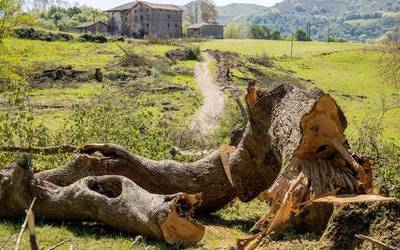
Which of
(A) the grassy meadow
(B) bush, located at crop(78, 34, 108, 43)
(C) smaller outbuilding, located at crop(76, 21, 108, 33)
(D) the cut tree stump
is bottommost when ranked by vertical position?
(A) the grassy meadow

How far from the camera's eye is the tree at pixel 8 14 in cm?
2794

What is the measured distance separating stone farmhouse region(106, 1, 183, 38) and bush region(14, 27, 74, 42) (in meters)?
39.4

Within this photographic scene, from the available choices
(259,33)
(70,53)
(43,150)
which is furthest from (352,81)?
(259,33)

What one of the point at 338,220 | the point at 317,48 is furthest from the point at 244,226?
the point at 317,48

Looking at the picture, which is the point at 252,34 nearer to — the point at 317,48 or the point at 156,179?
the point at 317,48

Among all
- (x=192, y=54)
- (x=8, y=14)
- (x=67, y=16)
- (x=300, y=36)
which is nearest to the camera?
(x=8, y=14)

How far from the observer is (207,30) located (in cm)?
12344

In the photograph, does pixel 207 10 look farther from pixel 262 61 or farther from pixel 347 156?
pixel 347 156

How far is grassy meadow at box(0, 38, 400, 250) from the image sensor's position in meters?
9.76

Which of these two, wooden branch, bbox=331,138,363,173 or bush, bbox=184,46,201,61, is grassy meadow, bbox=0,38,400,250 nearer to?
wooden branch, bbox=331,138,363,173

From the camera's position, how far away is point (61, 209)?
10219mm

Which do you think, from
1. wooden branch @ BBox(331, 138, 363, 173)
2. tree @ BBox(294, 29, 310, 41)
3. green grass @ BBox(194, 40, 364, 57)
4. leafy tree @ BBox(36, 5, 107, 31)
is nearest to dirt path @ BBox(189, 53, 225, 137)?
wooden branch @ BBox(331, 138, 363, 173)

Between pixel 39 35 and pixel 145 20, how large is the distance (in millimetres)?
46537

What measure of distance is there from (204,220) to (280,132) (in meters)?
2.71
